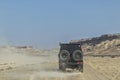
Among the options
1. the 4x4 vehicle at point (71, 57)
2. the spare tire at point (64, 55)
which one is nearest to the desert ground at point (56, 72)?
the 4x4 vehicle at point (71, 57)

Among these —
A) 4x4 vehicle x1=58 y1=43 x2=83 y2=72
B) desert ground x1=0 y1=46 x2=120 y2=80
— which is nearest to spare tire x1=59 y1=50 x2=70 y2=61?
4x4 vehicle x1=58 y1=43 x2=83 y2=72

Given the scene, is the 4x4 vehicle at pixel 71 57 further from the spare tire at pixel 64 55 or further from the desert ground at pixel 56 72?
the desert ground at pixel 56 72

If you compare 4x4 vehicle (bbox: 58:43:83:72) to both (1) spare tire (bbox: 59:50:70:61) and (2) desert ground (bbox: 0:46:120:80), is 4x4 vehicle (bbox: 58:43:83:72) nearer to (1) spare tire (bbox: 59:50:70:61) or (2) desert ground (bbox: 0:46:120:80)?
(1) spare tire (bbox: 59:50:70:61)

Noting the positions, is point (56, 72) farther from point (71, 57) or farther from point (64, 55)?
point (71, 57)

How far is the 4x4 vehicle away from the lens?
37.3 metres

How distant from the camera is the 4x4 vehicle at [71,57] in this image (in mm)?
37281

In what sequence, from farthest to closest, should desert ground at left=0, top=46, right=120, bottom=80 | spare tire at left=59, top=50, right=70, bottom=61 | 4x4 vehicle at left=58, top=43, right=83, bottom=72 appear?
1. spare tire at left=59, top=50, right=70, bottom=61
2. 4x4 vehicle at left=58, top=43, right=83, bottom=72
3. desert ground at left=0, top=46, right=120, bottom=80

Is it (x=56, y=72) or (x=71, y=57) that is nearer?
(x=56, y=72)

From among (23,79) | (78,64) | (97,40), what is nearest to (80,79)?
(23,79)

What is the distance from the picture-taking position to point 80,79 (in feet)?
102

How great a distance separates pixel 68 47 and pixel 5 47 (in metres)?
83.8

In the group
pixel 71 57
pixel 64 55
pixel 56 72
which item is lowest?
pixel 56 72

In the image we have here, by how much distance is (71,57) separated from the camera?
123ft

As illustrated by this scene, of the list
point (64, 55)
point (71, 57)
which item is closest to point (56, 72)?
point (64, 55)
